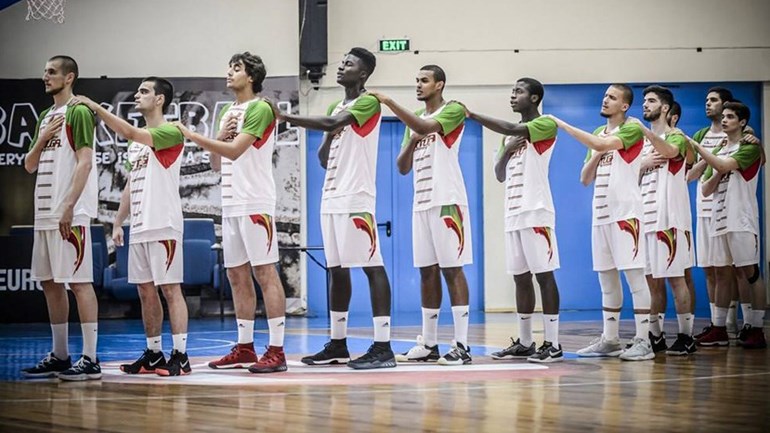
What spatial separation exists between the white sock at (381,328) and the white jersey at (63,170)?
212 centimetres

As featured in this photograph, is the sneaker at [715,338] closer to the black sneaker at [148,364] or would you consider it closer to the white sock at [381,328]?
the white sock at [381,328]

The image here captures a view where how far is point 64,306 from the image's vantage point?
7.24m

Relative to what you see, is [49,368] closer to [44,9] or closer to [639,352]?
[639,352]

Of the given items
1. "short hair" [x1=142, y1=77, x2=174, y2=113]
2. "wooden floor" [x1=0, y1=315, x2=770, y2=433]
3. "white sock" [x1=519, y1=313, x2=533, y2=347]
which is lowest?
"wooden floor" [x1=0, y1=315, x2=770, y2=433]

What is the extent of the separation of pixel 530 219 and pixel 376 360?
5.52 feet

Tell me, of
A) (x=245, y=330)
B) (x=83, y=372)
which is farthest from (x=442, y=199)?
(x=83, y=372)

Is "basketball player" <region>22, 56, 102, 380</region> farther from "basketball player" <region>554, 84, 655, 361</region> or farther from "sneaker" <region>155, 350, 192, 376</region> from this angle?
"basketball player" <region>554, 84, 655, 361</region>

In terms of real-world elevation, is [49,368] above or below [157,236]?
below

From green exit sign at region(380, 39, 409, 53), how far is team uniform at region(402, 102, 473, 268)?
26.0 ft

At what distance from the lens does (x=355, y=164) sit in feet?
24.8

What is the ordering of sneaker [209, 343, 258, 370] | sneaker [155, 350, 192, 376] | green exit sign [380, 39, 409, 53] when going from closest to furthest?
sneaker [155, 350, 192, 376], sneaker [209, 343, 258, 370], green exit sign [380, 39, 409, 53]

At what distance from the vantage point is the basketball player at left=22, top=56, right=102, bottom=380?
7.02 meters

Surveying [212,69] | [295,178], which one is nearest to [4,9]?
[212,69]

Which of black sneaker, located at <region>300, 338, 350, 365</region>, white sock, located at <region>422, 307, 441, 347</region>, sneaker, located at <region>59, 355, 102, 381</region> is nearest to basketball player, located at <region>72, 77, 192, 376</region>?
sneaker, located at <region>59, 355, 102, 381</region>
